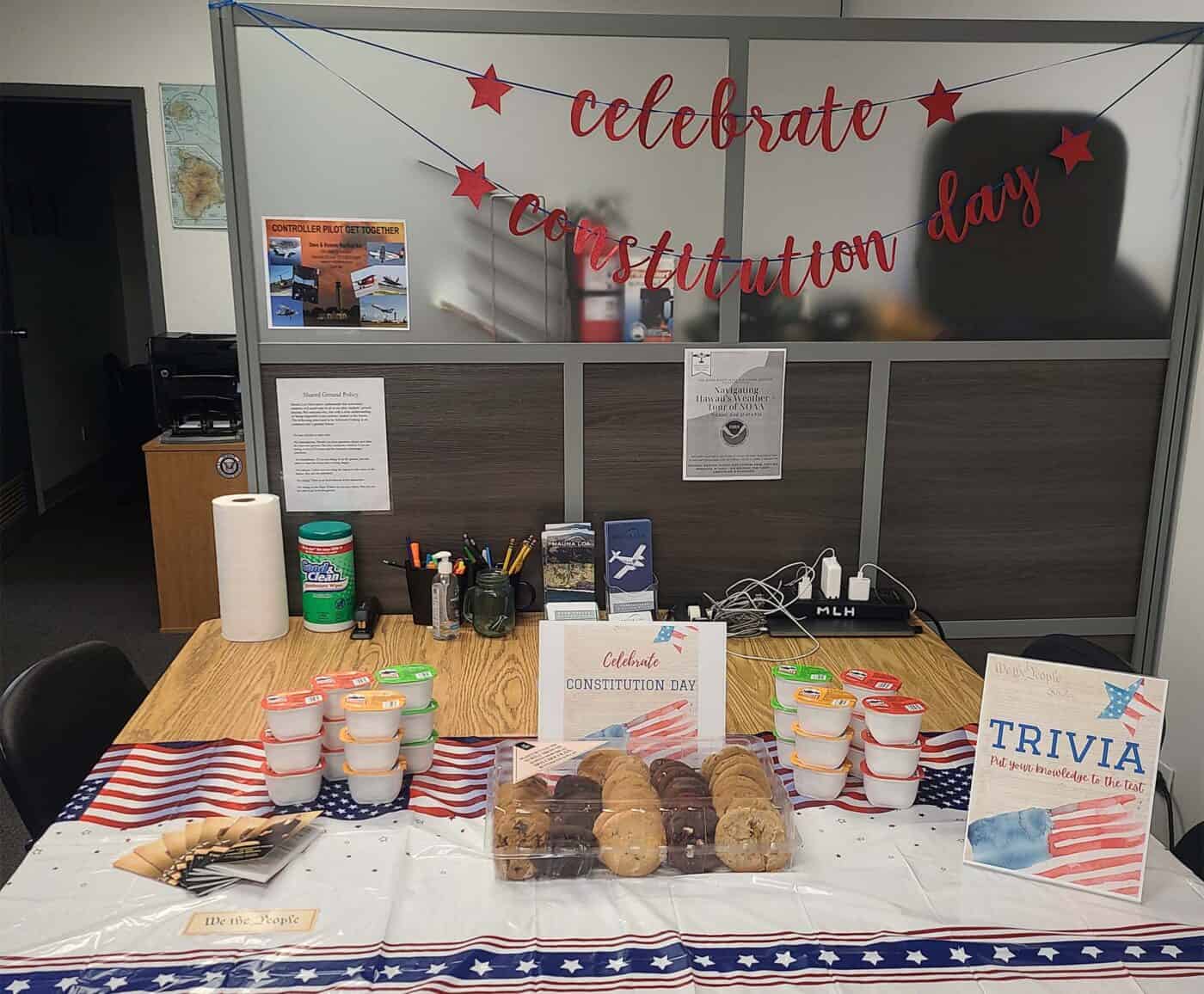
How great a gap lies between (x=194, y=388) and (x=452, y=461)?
220cm

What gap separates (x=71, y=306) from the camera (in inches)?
237

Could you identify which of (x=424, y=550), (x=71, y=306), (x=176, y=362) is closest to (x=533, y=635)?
(x=424, y=550)

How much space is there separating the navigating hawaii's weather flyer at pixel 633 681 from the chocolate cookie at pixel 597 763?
0.30 feet

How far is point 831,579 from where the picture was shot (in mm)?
2004

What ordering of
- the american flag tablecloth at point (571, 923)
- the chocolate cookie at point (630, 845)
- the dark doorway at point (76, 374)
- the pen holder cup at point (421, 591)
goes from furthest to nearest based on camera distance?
the dark doorway at point (76, 374) → the pen holder cup at point (421, 591) → the chocolate cookie at point (630, 845) → the american flag tablecloth at point (571, 923)

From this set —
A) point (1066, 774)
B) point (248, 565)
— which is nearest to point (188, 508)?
point (248, 565)

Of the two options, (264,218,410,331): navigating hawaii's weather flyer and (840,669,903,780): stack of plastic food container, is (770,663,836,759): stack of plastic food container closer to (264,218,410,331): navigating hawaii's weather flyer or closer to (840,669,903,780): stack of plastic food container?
(840,669,903,780): stack of plastic food container

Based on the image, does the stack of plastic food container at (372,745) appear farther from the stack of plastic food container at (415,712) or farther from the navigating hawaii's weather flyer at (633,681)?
the navigating hawaii's weather flyer at (633,681)

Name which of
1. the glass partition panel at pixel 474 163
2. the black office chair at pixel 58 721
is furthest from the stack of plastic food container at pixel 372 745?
the glass partition panel at pixel 474 163

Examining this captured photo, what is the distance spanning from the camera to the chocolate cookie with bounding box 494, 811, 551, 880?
1.13 m

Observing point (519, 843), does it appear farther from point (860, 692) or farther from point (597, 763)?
point (860, 692)

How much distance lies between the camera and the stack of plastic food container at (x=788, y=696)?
1.40 metres

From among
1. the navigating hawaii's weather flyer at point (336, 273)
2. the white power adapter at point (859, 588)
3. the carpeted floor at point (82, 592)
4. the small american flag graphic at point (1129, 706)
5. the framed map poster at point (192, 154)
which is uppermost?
the framed map poster at point (192, 154)

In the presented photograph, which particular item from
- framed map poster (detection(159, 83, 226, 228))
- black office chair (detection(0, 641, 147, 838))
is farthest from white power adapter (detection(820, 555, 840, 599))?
framed map poster (detection(159, 83, 226, 228))
